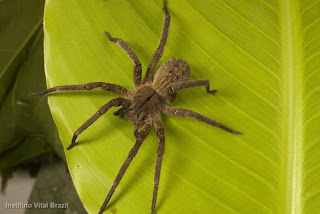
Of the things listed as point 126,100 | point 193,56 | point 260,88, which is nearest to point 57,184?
point 126,100

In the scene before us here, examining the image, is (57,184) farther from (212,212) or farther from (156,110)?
(212,212)

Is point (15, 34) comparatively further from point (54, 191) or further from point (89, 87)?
point (54, 191)

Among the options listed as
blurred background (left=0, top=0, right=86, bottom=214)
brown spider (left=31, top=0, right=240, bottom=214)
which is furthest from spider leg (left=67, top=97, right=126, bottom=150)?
blurred background (left=0, top=0, right=86, bottom=214)

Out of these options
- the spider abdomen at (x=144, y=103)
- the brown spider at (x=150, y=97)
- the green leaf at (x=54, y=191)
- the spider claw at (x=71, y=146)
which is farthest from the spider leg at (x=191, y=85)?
the green leaf at (x=54, y=191)

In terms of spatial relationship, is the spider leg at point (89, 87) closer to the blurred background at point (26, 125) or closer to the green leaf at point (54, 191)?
the blurred background at point (26, 125)

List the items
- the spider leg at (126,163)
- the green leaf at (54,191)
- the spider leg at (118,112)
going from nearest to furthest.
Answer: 1. the spider leg at (126,163)
2. the spider leg at (118,112)
3. the green leaf at (54,191)

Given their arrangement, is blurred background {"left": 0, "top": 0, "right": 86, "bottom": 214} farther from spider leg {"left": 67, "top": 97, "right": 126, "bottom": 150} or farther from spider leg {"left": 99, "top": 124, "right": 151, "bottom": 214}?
spider leg {"left": 99, "top": 124, "right": 151, "bottom": 214}
